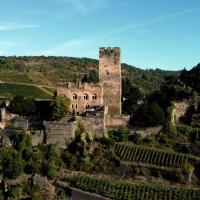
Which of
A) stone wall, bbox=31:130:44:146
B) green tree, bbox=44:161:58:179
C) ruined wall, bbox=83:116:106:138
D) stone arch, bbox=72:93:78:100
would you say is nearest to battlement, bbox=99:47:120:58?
stone arch, bbox=72:93:78:100

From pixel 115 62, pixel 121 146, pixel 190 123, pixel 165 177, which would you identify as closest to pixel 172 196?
pixel 165 177

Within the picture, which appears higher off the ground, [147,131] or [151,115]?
[151,115]

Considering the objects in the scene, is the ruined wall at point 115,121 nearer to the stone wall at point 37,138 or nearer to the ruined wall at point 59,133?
the ruined wall at point 59,133

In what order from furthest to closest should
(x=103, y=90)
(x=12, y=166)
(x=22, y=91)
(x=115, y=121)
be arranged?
(x=22, y=91)
(x=103, y=90)
(x=115, y=121)
(x=12, y=166)

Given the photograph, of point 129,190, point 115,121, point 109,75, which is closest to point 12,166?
point 129,190

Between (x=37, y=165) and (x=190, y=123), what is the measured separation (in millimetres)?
11929

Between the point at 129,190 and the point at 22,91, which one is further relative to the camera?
the point at 22,91

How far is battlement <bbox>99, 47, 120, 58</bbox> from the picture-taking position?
4134 centimetres

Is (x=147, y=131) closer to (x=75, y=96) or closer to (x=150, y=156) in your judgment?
(x=150, y=156)

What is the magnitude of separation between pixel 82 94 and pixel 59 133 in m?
6.04

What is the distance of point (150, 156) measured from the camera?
34.3 metres

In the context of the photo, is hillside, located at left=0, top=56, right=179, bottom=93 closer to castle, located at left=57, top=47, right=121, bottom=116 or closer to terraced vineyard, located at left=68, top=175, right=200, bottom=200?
castle, located at left=57, top=47, right=121, bottom=116

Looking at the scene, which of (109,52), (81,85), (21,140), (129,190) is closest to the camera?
(129,190)

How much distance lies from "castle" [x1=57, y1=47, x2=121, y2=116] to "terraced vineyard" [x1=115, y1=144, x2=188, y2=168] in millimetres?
6080
